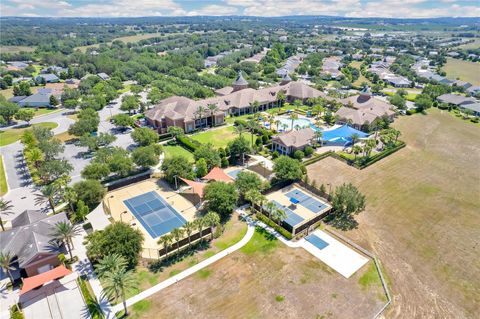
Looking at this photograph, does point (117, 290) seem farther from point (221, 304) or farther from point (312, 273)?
point (312, 273)

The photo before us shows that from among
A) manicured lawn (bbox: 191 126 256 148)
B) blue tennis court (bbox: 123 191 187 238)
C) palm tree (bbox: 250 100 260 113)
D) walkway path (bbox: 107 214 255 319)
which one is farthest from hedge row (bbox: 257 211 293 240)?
palm tree (bbox: 250 100 260 113)

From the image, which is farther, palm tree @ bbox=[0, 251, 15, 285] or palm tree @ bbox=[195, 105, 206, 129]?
palm tree @ bbox=[195, 105, 206, 129]

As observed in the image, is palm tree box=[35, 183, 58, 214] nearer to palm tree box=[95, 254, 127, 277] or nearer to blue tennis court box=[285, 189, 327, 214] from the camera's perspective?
palm tree box=[95, 254, 127, 277]

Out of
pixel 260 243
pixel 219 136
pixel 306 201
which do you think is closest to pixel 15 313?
pixel 260 243

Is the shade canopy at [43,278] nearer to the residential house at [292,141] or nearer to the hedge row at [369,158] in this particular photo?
the residential house at [292,141]

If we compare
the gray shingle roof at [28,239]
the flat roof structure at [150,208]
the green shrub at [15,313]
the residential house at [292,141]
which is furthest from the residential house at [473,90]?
the green shrub at [15,313]

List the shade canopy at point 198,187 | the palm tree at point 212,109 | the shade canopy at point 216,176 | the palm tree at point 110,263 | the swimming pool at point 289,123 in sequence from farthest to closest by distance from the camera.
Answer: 1. the swimming pool at point 289,123
2. the palm tree at point 212,109
3. the shade canopy at point 216,176
4. the shade canopy at point 198,187
5. the palm tree at point 110,263

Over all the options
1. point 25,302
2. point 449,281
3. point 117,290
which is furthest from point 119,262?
point 449,281

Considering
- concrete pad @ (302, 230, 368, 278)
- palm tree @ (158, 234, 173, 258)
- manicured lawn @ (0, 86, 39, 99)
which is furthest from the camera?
manicured lawn @ (0, 86, 39, 99)
